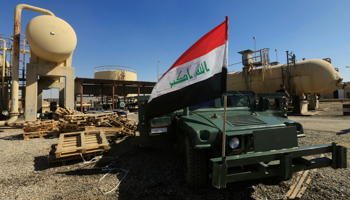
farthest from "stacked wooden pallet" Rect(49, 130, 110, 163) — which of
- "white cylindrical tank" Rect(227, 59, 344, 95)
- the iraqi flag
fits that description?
"white cylindrical tank" Rect(227, 59, 344, 95)

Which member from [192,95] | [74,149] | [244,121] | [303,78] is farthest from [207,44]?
[303,78]

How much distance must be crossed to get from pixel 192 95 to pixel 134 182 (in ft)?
6.93

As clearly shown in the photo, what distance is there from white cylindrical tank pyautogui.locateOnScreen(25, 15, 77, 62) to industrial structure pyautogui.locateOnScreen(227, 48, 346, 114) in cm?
1518

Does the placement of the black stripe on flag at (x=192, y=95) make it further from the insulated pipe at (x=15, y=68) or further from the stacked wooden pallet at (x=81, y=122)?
the insulated pipe at (x=15, y=68)

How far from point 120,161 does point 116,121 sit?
3203 mm

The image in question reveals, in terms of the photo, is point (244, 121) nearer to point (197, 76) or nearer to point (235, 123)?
point (235, 123)

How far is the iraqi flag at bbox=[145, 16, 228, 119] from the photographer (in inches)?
98.2

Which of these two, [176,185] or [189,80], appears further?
[176,185]

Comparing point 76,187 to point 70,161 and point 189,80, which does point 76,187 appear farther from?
point 189,80

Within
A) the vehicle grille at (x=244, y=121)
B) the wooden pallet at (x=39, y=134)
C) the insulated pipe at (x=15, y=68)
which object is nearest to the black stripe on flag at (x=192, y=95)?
the vehicle grille at (x=244, y=121)

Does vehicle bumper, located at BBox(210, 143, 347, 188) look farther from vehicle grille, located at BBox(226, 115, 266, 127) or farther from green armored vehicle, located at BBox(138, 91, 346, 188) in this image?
vehicle grille, located at BBox(226, 115, 266, 127)

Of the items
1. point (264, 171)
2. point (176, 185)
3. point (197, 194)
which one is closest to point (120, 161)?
point (176, 185)

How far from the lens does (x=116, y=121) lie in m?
7.59

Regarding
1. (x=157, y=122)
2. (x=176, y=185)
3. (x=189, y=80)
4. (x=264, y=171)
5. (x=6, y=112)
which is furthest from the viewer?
(x=6, y=112)
